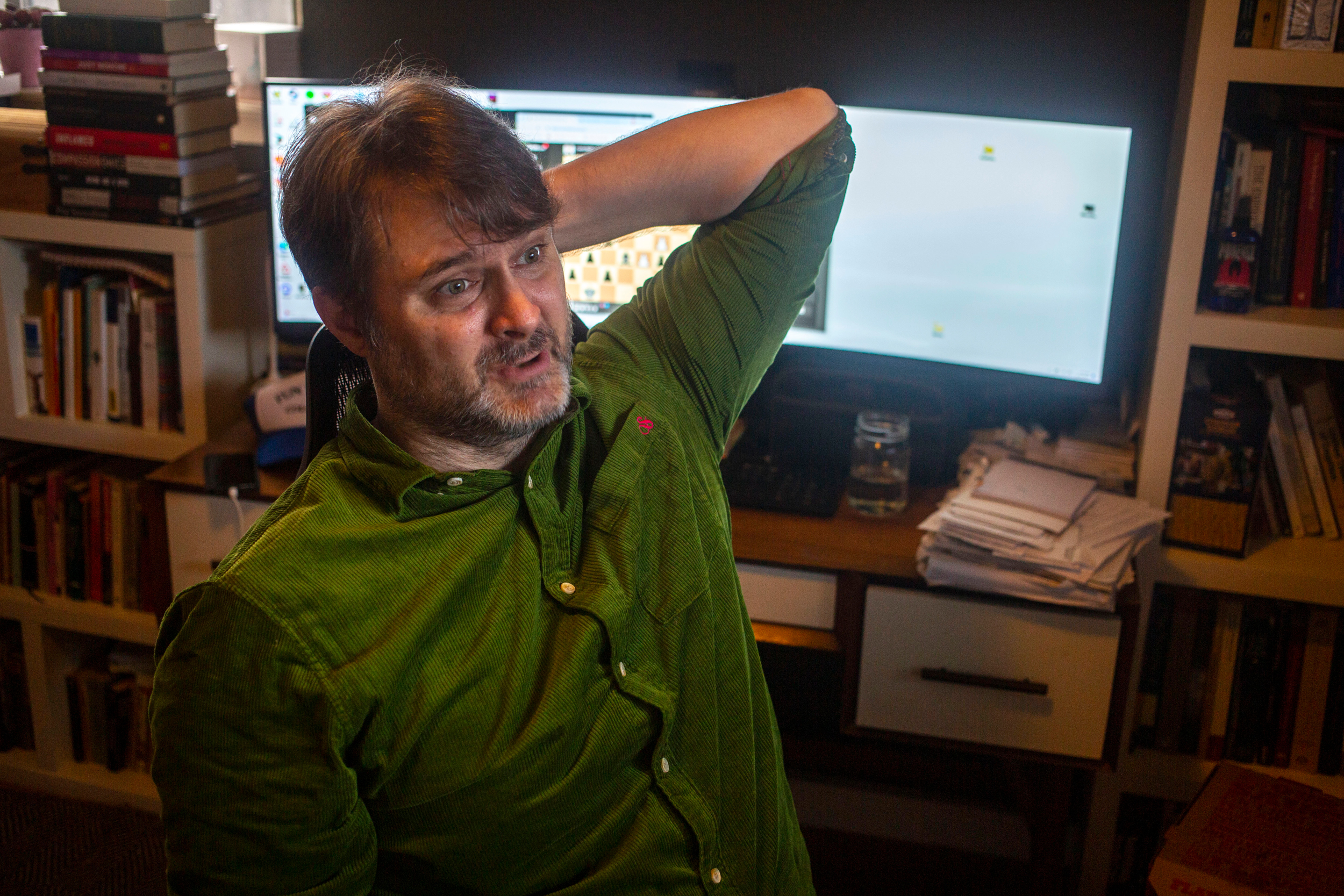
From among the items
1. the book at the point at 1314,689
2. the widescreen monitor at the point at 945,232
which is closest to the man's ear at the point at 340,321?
the widescreen monitor at the point at 945,232

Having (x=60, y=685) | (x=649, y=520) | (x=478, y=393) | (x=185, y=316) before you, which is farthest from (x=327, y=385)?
(x=60, y=685)

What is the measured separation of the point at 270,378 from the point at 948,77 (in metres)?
1.29

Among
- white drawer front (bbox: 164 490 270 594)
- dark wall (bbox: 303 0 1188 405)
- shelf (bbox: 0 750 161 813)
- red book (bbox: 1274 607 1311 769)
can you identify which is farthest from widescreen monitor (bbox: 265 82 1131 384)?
shelf (bbox: 0 750 161 813)

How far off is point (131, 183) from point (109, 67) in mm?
180

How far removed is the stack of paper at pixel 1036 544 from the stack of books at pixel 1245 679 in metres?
0.25

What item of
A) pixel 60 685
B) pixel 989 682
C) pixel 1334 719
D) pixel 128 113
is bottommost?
pixel 60 685

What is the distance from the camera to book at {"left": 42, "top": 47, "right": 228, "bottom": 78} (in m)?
1.83

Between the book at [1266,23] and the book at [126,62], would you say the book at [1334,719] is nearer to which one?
the book at [1266,23]

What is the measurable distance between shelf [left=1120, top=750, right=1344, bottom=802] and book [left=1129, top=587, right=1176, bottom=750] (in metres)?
0.03

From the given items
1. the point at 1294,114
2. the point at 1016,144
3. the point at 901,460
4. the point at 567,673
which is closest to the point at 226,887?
the point at 567,673

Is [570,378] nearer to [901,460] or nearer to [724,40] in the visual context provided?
[901,460]

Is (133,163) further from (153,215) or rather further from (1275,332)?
(1275,332)

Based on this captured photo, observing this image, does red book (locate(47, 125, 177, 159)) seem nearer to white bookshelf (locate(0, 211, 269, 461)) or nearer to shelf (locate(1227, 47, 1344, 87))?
white bookshelf (locate(0, 211, 269, 461))

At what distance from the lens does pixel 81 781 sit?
7.34 feet
